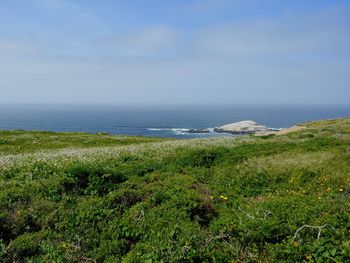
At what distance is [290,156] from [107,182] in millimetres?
11886

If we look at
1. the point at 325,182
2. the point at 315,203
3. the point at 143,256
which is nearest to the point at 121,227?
the point at 143,256

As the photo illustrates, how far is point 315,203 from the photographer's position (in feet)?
31.6

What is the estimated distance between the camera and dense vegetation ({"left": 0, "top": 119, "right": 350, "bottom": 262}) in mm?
7391

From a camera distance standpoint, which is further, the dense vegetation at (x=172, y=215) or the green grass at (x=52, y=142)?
the green grass at (x=52, y=142)

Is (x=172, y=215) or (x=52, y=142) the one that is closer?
(x=172, y=215)

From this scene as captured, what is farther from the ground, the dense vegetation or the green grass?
the dense vegetation

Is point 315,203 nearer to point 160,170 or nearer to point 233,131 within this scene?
point 160,170

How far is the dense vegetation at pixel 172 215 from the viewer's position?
7391mm

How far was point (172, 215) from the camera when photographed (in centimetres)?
984

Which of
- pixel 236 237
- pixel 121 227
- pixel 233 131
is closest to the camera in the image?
pixel 236 237

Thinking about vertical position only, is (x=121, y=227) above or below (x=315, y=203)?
below

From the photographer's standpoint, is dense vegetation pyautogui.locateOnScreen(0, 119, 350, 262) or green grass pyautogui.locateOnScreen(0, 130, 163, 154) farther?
green grass pyautogui.locateOnScreen(0, 130, 163, 154)

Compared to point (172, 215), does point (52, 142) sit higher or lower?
lower

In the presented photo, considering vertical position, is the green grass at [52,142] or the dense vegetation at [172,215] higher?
the dense vegetation at [172,215]
